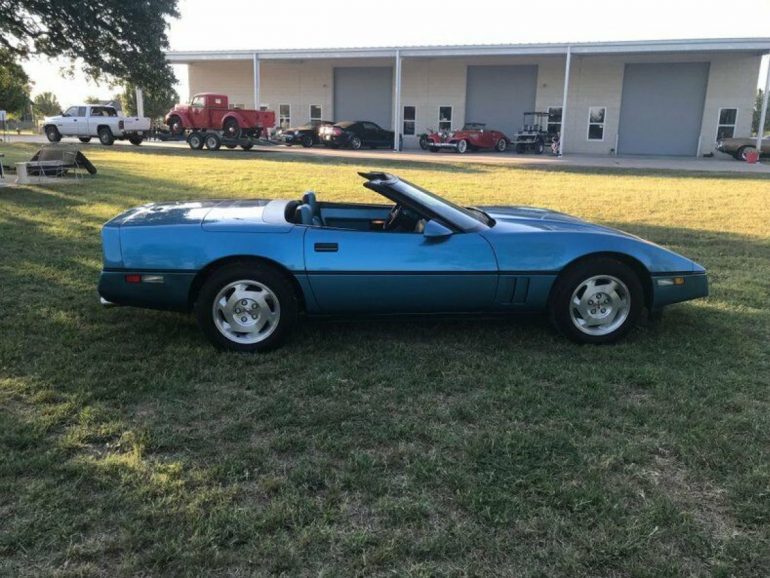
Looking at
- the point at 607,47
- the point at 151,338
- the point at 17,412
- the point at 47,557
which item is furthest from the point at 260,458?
the point at 607,47

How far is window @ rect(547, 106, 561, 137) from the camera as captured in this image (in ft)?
113

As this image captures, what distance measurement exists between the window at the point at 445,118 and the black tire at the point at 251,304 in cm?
3439

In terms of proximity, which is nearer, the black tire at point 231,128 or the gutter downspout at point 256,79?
the black tire at point 231,128

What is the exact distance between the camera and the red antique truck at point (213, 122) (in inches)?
1087

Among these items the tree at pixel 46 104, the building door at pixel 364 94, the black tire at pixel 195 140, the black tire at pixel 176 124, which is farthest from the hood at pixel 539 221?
the tree at pixel 46 104

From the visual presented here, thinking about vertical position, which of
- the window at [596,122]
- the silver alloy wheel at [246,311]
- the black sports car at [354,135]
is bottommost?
the silver alloy wheel at [246,311]

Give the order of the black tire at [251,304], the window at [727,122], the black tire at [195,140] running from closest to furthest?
the black tire at [251,304] < the black tire at [195,140] < the window at [727,122]

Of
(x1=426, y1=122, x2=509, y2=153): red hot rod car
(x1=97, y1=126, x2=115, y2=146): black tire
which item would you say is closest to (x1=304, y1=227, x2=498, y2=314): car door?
(x1=426, y1=122, x2=509, y2=153): red hot rod car

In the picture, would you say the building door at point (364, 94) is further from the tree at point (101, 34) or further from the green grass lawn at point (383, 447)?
the green grass lawn at point (383, 447)

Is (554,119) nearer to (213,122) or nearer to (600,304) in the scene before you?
(213,122)

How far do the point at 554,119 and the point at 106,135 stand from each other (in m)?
23.2

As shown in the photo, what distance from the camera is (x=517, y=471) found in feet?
9.30

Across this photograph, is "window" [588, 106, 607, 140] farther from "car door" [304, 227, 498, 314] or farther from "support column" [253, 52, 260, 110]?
"car door" [304, 227, 498, 314]

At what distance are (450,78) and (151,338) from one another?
34.6m
